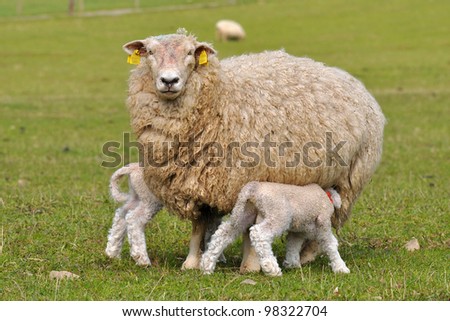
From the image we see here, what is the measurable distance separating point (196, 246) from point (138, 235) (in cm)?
49

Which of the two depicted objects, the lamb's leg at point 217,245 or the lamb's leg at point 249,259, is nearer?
the lamb's leg at point 217,245

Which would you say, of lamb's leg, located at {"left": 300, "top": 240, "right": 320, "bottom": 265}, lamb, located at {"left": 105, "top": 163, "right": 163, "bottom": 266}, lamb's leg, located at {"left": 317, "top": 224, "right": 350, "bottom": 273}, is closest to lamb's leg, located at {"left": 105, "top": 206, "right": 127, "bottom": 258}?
lamb, located at {"left": 105, "top": 163, "right": 163, "bottom": 266}

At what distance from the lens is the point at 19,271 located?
6938 millimetres

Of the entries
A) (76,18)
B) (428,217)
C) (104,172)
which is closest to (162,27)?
(76,18)

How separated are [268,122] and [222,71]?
58 cm

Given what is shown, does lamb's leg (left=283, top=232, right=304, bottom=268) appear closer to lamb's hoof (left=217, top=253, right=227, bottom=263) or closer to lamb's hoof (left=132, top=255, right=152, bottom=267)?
lamb's hoof (left=217, top=253, right=227, bottom=263)

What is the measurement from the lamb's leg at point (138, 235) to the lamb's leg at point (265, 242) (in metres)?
0.99

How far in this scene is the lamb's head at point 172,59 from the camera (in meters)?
6.92

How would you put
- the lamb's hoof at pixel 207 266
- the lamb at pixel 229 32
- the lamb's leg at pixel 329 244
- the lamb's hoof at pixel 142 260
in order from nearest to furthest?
the lamb's hoof at pixel 207 266, the lamb's leg at pixel 329 244, the lamb's hoof at pixel 142 260, the lamb at pixel 229 32

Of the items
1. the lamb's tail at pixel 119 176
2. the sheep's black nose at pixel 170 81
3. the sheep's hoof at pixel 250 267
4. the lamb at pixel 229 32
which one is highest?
the sheep's black nose at pixel 170 81

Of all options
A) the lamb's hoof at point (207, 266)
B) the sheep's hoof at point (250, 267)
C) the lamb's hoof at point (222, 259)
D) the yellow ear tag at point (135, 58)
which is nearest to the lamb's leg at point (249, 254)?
the sheep's hoof at point (250, 267)

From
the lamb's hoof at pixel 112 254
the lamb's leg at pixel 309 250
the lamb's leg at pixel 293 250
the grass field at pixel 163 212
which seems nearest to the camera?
the grass field at pixel 163 212

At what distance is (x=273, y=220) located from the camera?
272 inches

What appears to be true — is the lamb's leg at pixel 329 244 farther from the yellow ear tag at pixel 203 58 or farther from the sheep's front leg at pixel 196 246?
the yellow ear tag at pixel 203 58
